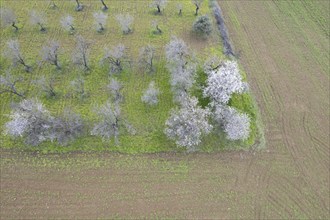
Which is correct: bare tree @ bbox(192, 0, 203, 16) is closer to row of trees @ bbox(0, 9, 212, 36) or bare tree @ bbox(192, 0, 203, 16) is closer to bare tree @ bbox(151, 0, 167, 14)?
row of trees @ bbox(0, 9, 212, 36)

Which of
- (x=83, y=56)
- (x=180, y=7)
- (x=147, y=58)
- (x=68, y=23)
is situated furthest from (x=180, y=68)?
(x=68, y=23)

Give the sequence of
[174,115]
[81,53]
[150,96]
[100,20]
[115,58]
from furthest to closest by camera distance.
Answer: [100,20], [81,53], [115,58], [150,96], [174,115]

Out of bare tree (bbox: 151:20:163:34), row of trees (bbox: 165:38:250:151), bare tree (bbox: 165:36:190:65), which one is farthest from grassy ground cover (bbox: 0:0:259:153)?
bare tree (bbox: 165:36:190:65)

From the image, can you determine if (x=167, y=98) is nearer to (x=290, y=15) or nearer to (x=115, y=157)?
(x=115, y=157)

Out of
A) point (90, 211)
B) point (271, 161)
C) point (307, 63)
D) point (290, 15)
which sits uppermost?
Result: point (290, 15)

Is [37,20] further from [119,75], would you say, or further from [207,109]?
[207,109]

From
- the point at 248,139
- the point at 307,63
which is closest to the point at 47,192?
the point at 248,139
